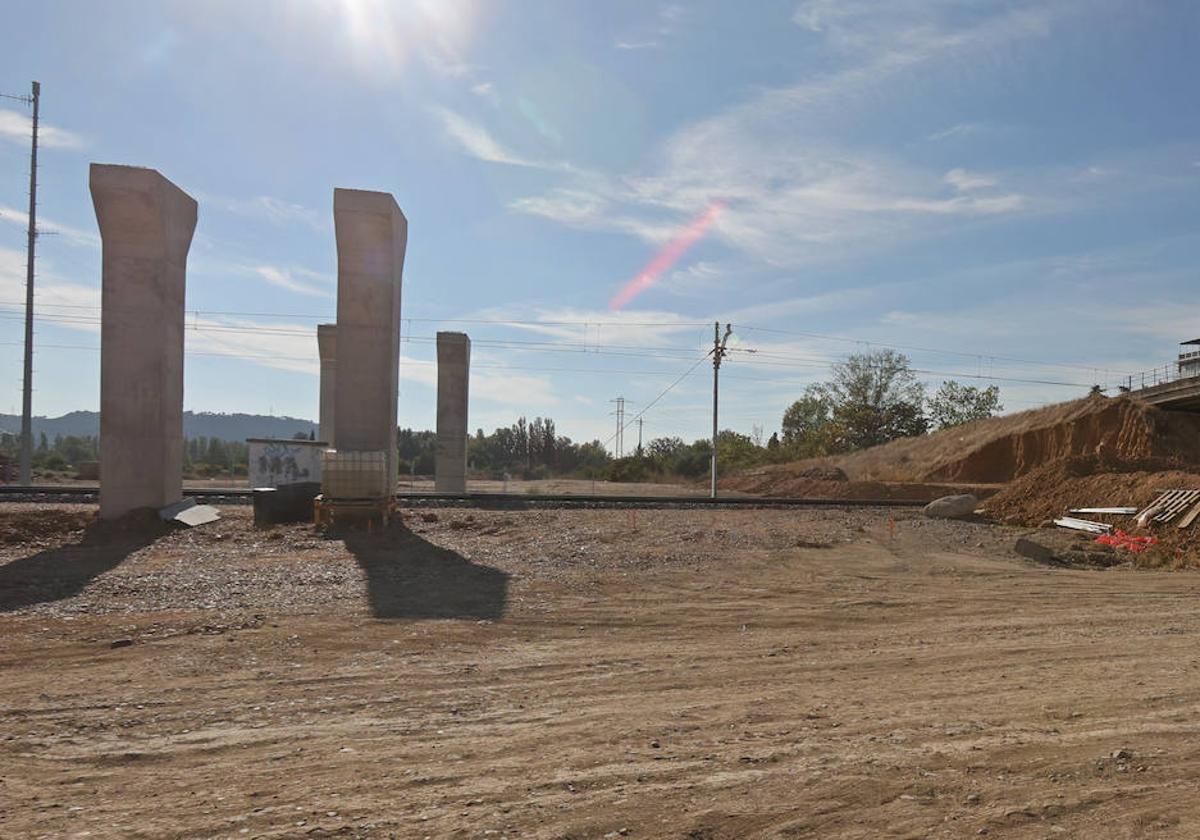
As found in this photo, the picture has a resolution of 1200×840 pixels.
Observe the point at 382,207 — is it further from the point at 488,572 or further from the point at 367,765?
the point at 367,765

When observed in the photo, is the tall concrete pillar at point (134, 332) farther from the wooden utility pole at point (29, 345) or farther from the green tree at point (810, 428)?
the green tree at point (810, 428)

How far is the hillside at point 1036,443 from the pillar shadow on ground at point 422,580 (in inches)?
1329

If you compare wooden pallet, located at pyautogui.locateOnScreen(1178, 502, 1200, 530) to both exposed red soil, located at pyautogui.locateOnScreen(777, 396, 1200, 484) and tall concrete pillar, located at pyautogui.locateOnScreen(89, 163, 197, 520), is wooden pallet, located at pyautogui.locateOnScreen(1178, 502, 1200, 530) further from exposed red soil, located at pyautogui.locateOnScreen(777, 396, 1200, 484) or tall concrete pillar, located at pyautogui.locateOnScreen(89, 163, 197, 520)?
tall concrete pillar, located at pyautogui.locateOnScreen(89, 163, 197, 520)

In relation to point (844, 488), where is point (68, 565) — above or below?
below

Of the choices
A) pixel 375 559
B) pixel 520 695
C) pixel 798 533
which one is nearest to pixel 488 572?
pixel 375 559

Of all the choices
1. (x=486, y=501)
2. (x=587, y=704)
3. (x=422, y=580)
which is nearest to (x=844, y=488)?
(x=486, y=501)

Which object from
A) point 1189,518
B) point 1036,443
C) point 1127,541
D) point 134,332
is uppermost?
point 134,332

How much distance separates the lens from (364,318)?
2177 centimetres

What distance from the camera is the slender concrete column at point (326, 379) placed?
33625 mm

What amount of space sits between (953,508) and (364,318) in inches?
668

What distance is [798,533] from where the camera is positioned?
1864 centimetres

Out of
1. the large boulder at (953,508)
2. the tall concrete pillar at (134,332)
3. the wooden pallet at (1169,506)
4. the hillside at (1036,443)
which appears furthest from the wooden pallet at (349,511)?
the hillside at (1036,443)

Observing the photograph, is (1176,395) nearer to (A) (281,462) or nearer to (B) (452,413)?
(B) (452,413)

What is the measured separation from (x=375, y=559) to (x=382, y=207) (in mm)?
10841
